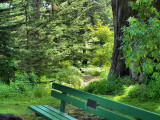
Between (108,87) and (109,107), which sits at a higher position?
(109,107)

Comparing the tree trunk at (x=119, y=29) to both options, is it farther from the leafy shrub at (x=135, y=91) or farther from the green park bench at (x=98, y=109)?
the green park bench at (x=98, y=109)

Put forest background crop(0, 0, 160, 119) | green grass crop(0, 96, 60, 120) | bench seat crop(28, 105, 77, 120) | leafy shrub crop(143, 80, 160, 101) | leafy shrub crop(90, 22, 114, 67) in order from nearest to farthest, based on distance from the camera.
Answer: bench seat crop(28, 105, 77, 120) < green grass crop(0, 96, 60, 120) < leafy shrub crop(143, 80, 160, 101) < forest background crop(0, 0, 160, 119) < leafy shrub crop(90, 22, 114, 67)

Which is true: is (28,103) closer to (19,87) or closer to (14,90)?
(14,90)

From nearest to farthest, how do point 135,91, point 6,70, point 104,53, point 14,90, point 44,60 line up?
point 135,91, point 14,90, point 6,70, point 44,60, point 104,53

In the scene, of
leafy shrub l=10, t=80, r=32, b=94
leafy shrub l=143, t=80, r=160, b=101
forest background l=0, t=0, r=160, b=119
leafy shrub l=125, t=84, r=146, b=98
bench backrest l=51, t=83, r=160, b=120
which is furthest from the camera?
leafy shrub l=10, t=80, r=32, b=94

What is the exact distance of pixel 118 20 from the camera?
9867 millimetres

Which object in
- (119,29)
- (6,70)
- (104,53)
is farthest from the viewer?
(104,53)

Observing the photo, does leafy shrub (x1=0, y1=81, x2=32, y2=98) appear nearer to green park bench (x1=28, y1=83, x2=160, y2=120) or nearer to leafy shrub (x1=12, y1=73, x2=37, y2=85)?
leafy shrub (x1=12, y1=73, x2=37, y2=85)

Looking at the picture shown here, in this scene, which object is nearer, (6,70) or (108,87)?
(108,87)

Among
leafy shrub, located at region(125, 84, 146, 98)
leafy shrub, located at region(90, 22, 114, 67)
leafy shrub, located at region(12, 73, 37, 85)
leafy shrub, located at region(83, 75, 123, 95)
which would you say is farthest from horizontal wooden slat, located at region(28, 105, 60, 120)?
leafy shrub, located at region(90, 22, 114, 67)

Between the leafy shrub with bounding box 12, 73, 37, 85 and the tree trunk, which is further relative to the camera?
the tree trunk

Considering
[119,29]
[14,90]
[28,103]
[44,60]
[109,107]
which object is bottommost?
[28,103]

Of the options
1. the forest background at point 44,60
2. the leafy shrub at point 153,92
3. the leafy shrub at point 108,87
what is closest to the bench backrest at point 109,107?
the forest background at point 44,60

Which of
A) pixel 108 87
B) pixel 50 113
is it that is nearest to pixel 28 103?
pixel 50 113
